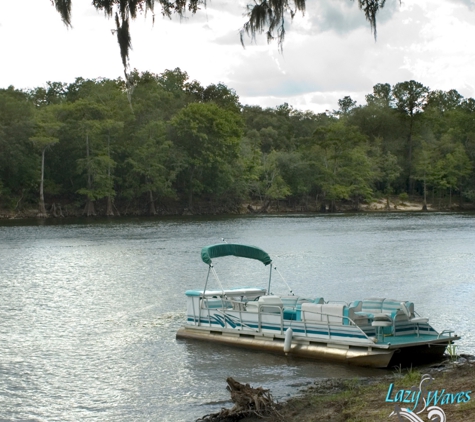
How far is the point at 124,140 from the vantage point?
390 ft

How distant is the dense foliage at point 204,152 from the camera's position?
111 meters

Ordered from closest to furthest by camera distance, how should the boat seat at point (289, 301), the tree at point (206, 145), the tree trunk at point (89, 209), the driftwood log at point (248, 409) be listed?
the driftwood log at point (248, 409) < the boat seat at point (289, 301) < the tree trunk at point (89, 209) < the tree at point (206, 145)

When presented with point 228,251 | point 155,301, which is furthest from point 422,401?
point 155,301

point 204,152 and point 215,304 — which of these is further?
point 204,152

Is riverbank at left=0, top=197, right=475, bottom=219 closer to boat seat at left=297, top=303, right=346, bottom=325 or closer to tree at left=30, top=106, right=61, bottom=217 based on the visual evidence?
tree at left=30, top=106, right=61, bottom=217

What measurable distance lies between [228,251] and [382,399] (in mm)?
14989

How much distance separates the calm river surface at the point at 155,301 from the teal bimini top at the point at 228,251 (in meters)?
3.42

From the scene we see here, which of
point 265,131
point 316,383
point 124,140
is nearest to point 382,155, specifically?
point 265,131

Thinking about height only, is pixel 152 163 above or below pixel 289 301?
above

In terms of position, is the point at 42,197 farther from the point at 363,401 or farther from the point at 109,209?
the point at 363,401

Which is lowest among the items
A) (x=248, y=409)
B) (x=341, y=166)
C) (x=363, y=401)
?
(x=248, y=409)

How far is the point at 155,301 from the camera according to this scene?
37.0m

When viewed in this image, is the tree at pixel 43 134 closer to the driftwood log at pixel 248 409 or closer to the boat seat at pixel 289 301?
the boat seat at pixel 289 301

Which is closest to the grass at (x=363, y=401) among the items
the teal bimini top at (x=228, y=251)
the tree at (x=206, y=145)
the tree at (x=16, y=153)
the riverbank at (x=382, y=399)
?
the riverbank at (x=382, y=399)
